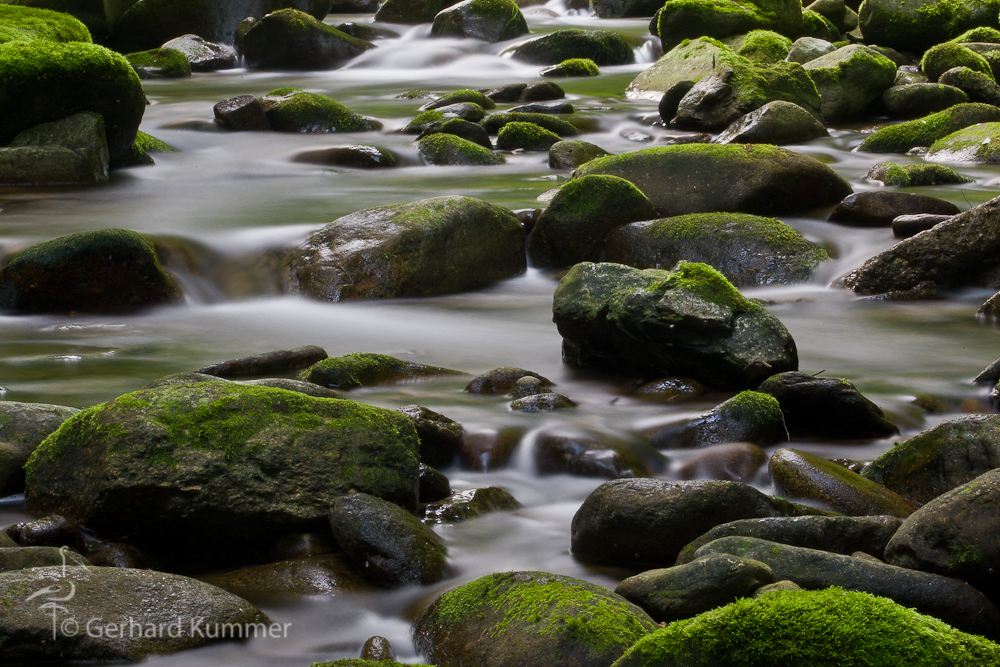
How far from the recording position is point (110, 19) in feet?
76.1

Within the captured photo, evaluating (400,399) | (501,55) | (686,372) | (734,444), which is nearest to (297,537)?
(400,399)

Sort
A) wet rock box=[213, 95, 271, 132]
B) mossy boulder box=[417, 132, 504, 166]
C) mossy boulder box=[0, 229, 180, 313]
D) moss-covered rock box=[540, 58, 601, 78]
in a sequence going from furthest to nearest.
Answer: moss-covered rock box=[540, 58, 601, 78], wet rock box=[213, 95, 271, 132], mossy boulder box=[417, 132, 504, 166], mossy boulder box=[0, 229, 180, 313]

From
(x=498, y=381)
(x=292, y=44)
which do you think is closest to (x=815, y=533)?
(x=498, y=381)

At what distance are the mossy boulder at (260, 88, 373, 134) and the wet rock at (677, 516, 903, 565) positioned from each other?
12.7 meters

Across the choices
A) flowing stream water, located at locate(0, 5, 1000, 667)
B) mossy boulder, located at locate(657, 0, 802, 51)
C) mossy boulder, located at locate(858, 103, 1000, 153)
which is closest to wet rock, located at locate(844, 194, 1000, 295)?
flowing stream water, located at locate(0, 5, 1000, 667)

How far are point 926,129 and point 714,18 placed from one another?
7.57 m

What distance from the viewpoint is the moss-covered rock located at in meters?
21.0

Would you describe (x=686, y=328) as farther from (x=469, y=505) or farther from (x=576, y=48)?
(x=576, y=48)

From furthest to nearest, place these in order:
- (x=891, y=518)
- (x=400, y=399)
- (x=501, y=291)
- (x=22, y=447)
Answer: (x=501, y=291) → (x=400, y=399) → (x=22, y=447) → (x=891, y=518)

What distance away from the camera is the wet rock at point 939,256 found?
24.8 ft

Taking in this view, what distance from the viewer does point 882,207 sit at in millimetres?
9156

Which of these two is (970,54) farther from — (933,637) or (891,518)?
(933,637)

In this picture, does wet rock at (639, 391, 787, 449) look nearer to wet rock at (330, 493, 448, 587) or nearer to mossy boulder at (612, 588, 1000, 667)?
wet rock at (330, 493, 448, 587)

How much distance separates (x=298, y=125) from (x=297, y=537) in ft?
39.8
